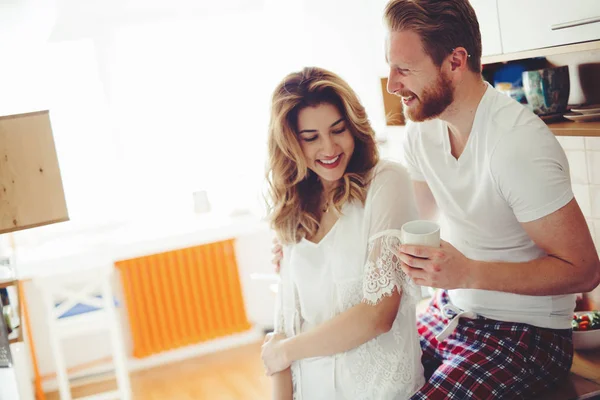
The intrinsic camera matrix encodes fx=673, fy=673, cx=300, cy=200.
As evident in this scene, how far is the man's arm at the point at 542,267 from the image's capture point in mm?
1406

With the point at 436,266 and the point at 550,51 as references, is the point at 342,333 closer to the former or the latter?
the point at 436,266

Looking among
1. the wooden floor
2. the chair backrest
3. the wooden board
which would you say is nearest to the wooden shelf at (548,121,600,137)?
the wooden board

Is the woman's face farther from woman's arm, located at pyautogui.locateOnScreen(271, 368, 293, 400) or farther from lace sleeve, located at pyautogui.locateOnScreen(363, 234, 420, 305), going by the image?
woman's arm, located at pyautogui.locateOnScreen(271, 368, 293, 400)

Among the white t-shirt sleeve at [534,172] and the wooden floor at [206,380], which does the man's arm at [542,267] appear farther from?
the wooden floor at [206,380]

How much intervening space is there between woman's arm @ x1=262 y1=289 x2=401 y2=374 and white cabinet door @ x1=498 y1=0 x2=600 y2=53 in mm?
759

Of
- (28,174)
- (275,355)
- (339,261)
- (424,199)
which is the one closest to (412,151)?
→ (424,199)

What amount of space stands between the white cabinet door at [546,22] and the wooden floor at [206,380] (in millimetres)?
2116

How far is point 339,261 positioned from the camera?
64.5 inches

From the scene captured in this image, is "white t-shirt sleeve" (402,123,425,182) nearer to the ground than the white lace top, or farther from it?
farther from it

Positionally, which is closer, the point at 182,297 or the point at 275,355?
the point at 275,355

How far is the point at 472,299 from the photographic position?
67.0 inches

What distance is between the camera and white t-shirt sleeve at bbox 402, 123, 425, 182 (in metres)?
1.83

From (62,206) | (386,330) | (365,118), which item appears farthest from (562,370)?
(62,206)

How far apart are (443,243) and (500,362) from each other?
34 centimetres
